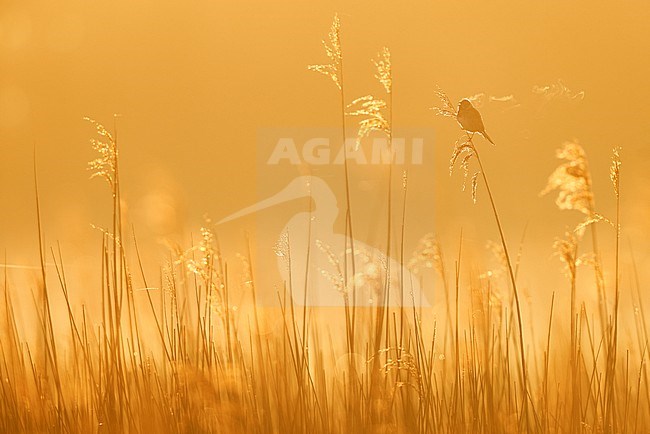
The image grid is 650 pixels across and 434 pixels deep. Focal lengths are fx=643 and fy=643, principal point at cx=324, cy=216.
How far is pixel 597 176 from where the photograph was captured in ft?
7.44

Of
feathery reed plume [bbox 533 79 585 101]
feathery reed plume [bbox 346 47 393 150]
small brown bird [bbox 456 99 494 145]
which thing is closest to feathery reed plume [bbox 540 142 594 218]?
small brown bird [bbox 456 99 494 145]

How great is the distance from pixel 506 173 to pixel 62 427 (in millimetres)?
1686

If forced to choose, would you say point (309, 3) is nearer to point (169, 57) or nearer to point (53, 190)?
point (169, 57)

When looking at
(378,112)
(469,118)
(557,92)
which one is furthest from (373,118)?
(557,92)

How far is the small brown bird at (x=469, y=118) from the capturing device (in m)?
1.44

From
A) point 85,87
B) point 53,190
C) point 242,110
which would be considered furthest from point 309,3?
point 53,190

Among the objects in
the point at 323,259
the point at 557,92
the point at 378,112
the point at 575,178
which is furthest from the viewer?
the point at 557,92

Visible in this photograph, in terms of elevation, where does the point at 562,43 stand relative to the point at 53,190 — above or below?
above

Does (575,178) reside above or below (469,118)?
below

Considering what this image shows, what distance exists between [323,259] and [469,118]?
0.68 metres

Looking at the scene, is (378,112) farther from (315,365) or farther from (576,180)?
(315,365)

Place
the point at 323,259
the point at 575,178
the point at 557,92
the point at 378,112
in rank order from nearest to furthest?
1. the point at 575,178
2. the point at 378,112
3. the point at 323,259
4. the point at 557,92

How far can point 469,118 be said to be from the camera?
4.74 ft

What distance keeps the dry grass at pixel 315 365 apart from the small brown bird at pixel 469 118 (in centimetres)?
3
